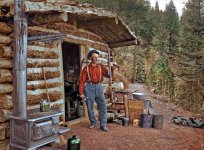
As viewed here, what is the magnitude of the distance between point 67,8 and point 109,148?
318 centimetres

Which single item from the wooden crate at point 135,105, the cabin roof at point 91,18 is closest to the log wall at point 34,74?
the cabin roof at point 91,18

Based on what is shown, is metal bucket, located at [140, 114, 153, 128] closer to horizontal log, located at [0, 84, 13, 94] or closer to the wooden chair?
the wooden chair

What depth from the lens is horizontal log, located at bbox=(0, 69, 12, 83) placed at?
20.7 ft

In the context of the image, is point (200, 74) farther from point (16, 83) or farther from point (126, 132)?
point (16, 83)

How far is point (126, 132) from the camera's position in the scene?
816cm

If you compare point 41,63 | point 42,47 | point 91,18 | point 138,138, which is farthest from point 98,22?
point 138,138

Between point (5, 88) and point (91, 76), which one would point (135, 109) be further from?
point (5, 88)

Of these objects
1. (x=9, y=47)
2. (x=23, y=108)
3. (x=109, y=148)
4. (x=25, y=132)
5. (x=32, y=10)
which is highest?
(x=32, y=10)

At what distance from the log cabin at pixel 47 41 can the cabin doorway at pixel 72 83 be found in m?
0.06

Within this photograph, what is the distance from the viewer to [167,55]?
33.7m

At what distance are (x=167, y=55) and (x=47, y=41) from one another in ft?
91.4

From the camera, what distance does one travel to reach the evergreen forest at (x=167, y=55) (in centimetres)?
2027

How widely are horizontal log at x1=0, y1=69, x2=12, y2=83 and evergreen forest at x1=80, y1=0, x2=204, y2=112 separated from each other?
681 cm

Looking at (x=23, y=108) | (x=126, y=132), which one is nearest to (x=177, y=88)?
(x=126, y=132)
